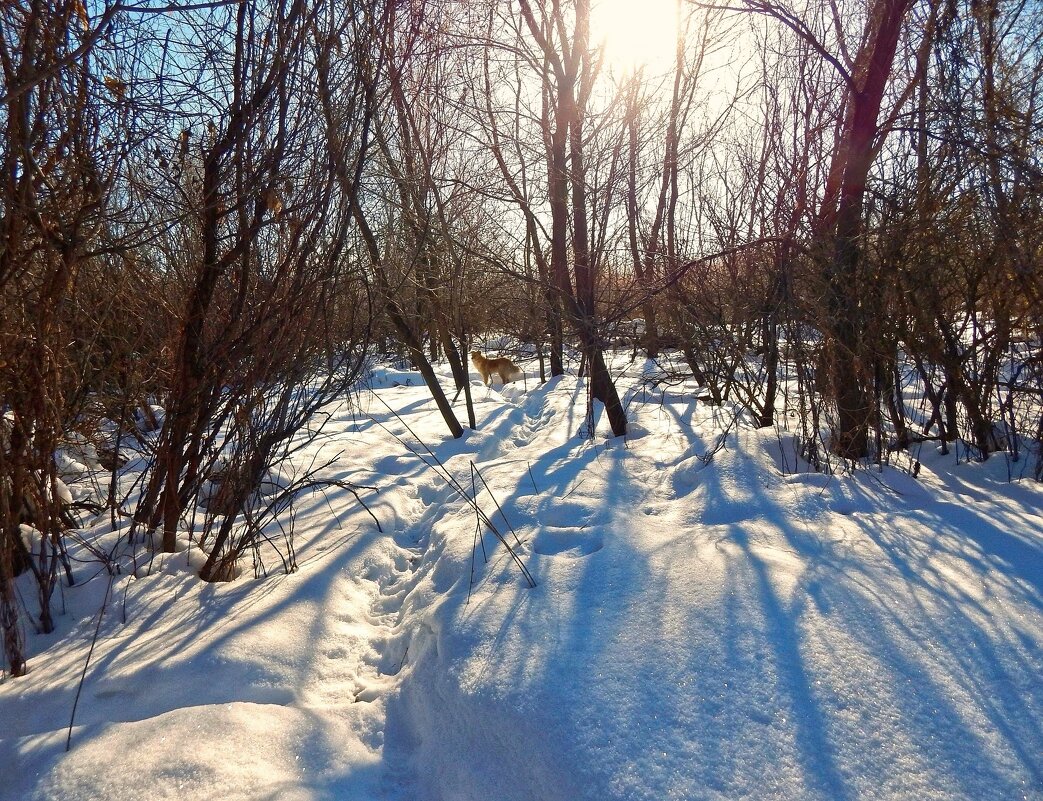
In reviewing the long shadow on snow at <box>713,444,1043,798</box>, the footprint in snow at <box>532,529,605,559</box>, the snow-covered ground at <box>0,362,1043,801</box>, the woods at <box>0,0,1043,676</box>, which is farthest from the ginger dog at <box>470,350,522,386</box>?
the long shadow on snow at <box>713,444,1043,798</box>

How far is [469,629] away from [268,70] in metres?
2.33

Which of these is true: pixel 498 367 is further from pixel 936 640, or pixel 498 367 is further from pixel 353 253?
pixel 936 640

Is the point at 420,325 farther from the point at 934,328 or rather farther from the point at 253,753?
the point at 253,753

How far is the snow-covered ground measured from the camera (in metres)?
1.52

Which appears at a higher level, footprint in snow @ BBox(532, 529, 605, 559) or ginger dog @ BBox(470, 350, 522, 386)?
ginger dog @ BBox(470, 350, 522, 386)

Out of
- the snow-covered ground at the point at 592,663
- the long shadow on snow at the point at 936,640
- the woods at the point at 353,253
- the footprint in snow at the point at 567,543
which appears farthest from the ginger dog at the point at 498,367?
the long shadow on snow at the point at 936,640

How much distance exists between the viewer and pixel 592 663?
191 centimetres

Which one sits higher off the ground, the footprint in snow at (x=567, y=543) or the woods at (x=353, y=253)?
the woods at (x=353, y=253)

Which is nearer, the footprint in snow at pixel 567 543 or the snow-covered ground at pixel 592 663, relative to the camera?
the snow-covered ground at pixel 592 663

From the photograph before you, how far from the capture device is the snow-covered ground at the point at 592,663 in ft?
4.99

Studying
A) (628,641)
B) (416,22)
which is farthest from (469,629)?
(416,22)

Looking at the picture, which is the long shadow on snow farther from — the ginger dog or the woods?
Result: the ginger dog

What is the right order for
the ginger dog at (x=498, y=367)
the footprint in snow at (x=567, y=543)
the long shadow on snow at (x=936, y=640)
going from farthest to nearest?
the ginger dog at (x=498, y=367) → the footprint in snow at (x=567, y=543) → the long shadow on snow at (x=936, y=640)

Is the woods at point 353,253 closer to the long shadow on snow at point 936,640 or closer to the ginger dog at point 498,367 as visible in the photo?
the long shadow on snow at point 936,640
